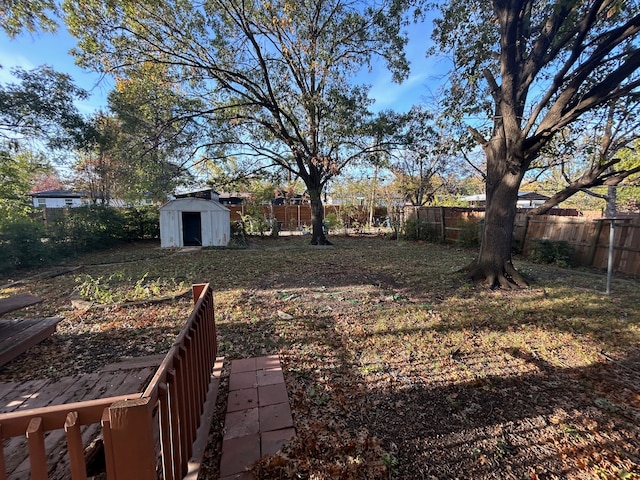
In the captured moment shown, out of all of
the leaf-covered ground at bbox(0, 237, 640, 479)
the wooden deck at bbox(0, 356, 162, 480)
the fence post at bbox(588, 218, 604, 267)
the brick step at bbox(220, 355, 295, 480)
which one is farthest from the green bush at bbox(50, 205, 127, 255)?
the fence post at bbox(588, 218, 604, 267)

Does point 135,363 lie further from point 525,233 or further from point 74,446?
point 525,233

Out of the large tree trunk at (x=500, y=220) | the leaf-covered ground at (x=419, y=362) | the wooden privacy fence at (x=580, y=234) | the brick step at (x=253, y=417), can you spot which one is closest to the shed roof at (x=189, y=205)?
the leaf-covered ground at (x=419, y=362)

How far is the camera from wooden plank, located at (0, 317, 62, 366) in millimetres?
2848

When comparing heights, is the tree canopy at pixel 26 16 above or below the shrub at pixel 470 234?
above

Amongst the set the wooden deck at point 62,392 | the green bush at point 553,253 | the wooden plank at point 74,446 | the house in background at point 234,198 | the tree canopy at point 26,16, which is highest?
the tree canopy at point 26,16

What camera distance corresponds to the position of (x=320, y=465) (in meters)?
1.64

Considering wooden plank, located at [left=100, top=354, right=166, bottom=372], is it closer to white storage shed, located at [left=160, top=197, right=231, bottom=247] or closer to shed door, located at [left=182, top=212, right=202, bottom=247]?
white storage shed, located at [left=160, top=197, right=231, bottom=247]

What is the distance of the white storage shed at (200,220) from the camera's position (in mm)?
10977

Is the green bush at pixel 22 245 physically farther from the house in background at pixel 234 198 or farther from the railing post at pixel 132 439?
the railing post at pixel 132 439

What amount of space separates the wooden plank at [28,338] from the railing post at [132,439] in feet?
10.1

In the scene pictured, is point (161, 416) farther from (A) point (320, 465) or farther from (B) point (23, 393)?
(B) point (23, 393)

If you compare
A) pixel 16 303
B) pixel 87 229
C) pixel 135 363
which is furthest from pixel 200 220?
pixel 135 363

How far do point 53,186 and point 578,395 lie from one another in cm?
4127

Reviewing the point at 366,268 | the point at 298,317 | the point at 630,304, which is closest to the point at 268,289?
the point at 298,317
